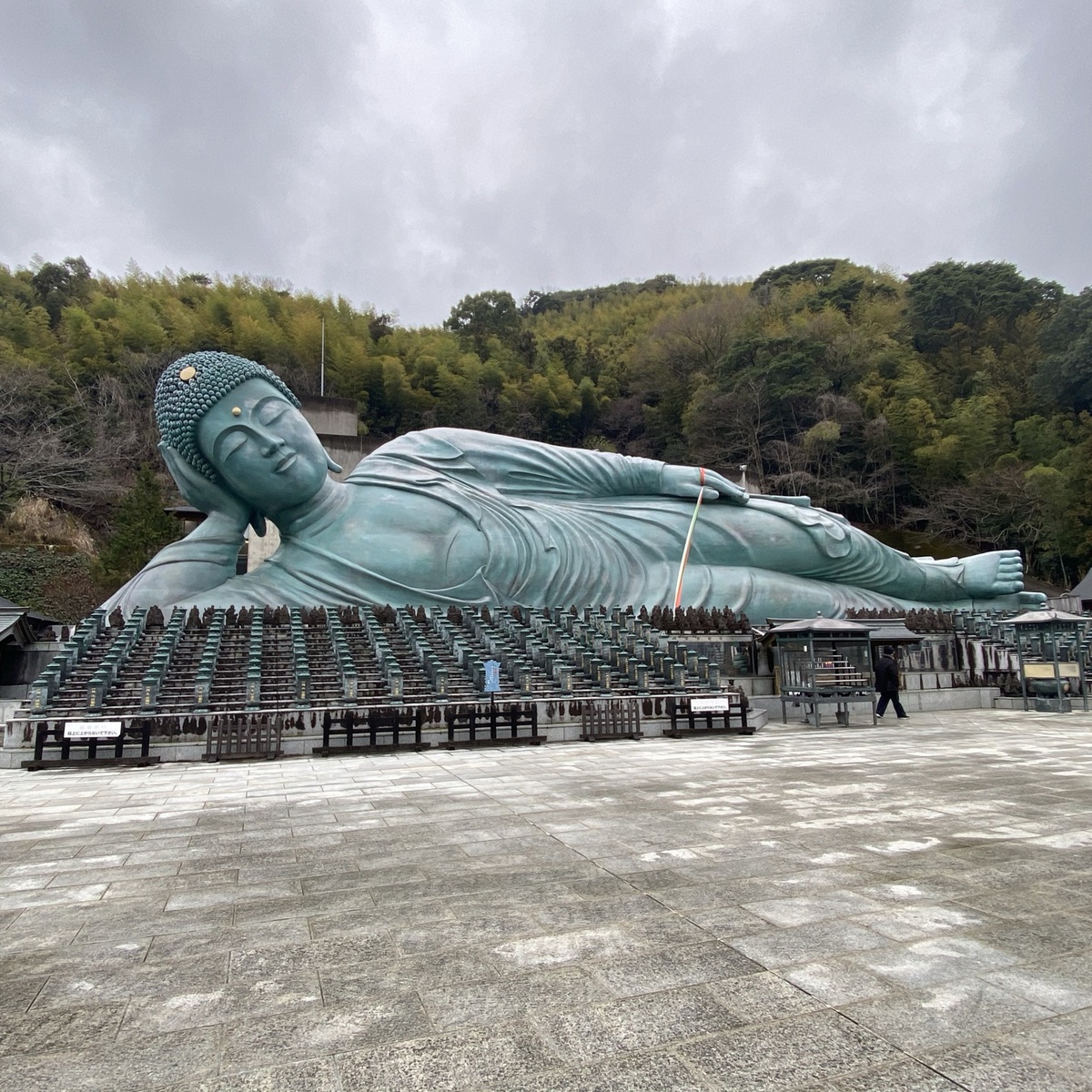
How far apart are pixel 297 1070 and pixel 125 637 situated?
10582 millimetres

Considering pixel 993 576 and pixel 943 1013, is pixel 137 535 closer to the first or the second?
pixel 993 576

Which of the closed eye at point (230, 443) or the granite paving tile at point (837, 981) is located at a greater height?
the closed eye at point (230, 443)

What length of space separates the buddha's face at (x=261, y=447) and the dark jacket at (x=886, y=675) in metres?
9.88

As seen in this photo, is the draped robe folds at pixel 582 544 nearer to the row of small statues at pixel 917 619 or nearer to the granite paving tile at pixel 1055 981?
the row of small statues at pixel 917 619

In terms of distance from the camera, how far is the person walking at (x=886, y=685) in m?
11.6

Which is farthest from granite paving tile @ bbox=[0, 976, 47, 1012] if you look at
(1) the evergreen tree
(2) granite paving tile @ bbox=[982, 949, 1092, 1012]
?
(1) the evergreen tree

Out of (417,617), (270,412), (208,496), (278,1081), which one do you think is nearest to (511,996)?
(278,1081)

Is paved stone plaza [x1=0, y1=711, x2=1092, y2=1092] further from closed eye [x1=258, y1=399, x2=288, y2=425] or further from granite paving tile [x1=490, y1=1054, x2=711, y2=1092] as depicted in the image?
closed eye [x1=258, y1=399, x2=288, y2=425]

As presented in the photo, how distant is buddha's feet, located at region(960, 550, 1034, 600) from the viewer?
17250mm

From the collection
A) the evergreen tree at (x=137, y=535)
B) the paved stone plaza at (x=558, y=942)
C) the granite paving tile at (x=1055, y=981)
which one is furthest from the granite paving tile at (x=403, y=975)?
the evergreen tree at (x=137, y=535)

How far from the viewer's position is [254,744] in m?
8.59

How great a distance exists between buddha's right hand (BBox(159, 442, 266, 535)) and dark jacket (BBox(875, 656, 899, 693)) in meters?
11.0

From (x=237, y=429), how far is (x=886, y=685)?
11166 millimetres

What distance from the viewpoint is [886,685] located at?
11.9 metres
